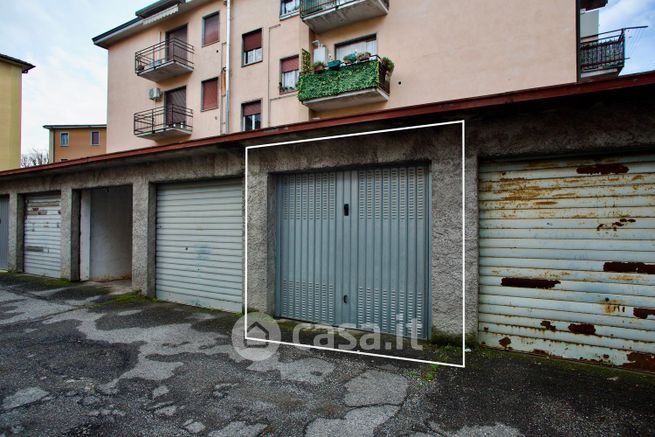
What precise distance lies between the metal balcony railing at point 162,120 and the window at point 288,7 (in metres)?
7.14

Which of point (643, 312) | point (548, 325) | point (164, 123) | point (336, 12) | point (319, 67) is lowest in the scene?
point (548, 325)

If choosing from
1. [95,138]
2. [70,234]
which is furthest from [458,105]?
[95,138]

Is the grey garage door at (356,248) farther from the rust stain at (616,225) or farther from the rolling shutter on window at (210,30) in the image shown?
the rolling shutter on window at (210,30)

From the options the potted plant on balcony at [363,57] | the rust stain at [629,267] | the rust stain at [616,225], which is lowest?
the rust stain at [629,267]

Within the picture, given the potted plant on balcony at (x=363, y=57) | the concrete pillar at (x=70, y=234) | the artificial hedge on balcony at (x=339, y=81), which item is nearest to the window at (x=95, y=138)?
the artificial hedge on balcony at (x=339, y=81)

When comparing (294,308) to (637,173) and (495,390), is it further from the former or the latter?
(637,173)

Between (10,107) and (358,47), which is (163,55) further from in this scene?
(358,47)

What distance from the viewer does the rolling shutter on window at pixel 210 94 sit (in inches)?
727

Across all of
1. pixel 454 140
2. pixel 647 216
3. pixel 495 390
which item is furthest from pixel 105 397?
pixel 647 216

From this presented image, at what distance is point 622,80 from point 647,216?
1.60m

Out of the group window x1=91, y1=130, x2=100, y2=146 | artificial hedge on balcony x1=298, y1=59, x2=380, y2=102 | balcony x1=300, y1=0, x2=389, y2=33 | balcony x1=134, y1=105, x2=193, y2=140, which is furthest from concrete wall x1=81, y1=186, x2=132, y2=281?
window x1=91, y1=130, x2=100, y2=146

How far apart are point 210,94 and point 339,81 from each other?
8312 mm

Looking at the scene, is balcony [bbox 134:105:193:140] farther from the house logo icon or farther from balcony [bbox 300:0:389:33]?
the house logo icon

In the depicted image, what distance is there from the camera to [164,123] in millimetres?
19656
